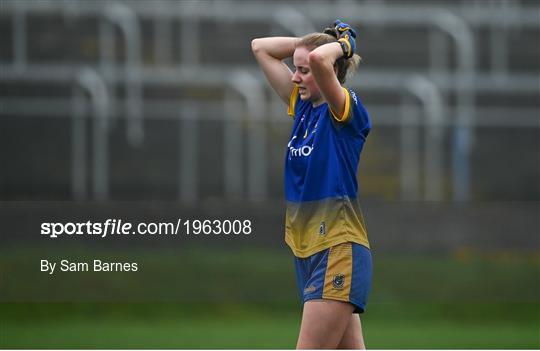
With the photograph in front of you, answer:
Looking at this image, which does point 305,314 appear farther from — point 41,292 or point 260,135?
point 260,135

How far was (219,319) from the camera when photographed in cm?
1093

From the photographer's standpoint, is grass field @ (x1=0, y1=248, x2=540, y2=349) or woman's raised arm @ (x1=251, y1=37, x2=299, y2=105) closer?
woman's raised arm @ (x1=251, y1=37, x2=299, y2=105)

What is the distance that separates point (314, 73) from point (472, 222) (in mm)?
6845

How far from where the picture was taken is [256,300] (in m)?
11.0

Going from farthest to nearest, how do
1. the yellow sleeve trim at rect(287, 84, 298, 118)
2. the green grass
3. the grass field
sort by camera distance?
the grass field < the green grass < the yellow sleeve trim at rect(287, 84, 298, 118)

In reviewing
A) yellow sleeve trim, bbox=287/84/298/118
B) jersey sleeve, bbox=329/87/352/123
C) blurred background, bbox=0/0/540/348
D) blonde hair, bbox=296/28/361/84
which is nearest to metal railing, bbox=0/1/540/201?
blurred background, bbox=0/0/540/348

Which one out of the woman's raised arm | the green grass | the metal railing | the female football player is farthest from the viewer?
the metal railing

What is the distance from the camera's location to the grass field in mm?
→ 10195

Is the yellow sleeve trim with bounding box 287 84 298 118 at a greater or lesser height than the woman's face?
lesser

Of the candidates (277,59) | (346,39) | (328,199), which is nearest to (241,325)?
(277,59)

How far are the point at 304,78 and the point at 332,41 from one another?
0.19 metres

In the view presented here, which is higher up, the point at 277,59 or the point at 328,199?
the point at 277,59

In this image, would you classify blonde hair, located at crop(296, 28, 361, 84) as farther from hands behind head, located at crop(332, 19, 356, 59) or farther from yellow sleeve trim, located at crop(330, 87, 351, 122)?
yellow sleeve trim, located at crop(330, 87, 351, 122)

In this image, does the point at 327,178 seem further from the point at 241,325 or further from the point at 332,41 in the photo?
the point at 241,325
